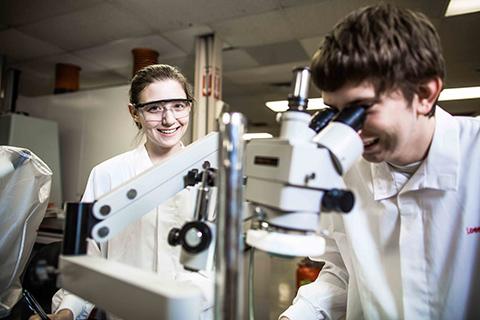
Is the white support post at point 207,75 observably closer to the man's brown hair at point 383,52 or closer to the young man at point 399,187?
the young man at point 399,187

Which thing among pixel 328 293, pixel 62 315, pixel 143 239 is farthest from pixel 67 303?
pixel 328 293

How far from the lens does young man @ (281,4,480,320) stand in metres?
0.65

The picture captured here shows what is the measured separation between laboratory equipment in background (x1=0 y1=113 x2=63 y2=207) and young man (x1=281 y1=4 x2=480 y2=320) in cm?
307

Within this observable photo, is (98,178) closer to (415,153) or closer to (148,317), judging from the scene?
(148,317)

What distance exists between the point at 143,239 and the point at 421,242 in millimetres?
856

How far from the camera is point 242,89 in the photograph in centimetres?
442

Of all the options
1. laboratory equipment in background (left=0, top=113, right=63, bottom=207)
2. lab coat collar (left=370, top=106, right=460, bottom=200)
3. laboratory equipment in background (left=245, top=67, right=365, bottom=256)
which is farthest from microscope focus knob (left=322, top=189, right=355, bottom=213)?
laboratory equipment in background (left=0, top=113, right=63, bottom=207)

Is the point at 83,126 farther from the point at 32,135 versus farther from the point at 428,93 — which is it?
the point at 428,93

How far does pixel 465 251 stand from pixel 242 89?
153 inches

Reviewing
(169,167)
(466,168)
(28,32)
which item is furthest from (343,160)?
(28,32)

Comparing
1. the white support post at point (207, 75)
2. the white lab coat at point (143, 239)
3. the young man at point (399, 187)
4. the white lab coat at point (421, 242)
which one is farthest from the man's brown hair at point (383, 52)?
the white support post at point (207, 75)

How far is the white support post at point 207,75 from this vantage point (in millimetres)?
2682

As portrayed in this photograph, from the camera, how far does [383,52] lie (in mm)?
627

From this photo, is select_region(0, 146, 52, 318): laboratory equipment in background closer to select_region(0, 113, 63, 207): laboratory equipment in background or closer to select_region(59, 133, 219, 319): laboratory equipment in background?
select_region(59, 133, 219, 319): laboratory equipment in background
